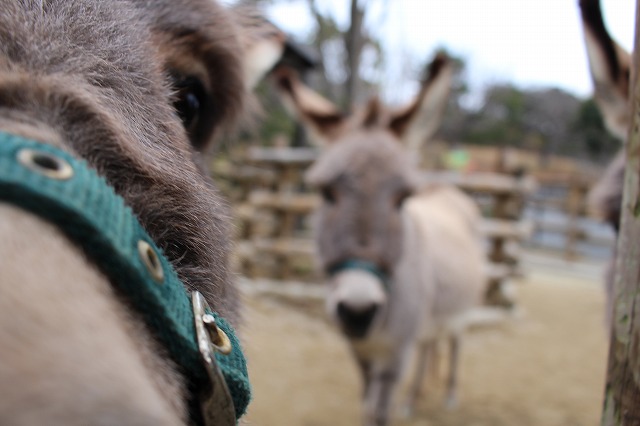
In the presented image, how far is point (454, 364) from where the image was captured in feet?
14.1

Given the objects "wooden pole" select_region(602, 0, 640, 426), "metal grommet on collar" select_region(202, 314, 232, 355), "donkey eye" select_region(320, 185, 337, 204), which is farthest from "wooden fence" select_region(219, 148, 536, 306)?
"metal grommet on collar" select_region(202, 314, 232, 355)

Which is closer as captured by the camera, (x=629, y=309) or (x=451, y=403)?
(x=629, y=309)

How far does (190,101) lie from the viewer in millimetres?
1127

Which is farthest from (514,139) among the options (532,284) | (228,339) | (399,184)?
(228,339)

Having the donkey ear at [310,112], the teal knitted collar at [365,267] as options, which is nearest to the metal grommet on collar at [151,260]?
the teal knitted collar at [365,267]

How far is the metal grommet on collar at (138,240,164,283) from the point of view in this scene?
0.47 meters

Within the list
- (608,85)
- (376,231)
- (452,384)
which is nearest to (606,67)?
(608,85)

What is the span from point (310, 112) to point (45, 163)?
2970 mm

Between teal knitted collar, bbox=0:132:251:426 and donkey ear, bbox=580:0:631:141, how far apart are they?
4.12 feet

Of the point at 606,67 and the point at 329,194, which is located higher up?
the point at 606,67

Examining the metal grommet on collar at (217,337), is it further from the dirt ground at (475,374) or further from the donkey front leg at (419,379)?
the donkey front leg at (419,379)

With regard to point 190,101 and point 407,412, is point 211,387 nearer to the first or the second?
point 190,101

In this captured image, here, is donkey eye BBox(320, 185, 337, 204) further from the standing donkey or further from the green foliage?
the green foliage

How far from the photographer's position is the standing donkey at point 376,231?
2.51 m
